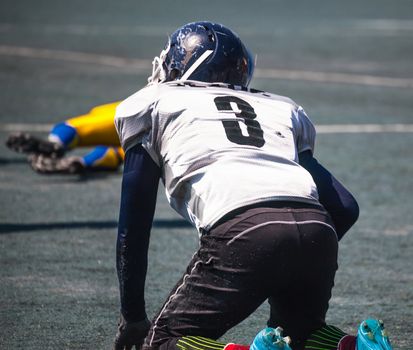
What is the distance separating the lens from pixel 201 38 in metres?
3.89

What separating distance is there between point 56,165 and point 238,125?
4465 mm

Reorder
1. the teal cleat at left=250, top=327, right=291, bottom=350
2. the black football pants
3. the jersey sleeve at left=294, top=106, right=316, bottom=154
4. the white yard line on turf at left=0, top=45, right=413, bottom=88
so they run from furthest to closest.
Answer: the white yard line on turf at left=0, top=45, right=413, bottom=88, the jersey sleeve at left=294, top=106, right=316, bottom=154, the black football pants, the teal cleat at left=250, top=327, right=291, bottom=350

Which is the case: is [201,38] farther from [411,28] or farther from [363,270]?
[411,28]

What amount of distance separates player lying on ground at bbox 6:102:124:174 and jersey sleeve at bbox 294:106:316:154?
3.98 meters

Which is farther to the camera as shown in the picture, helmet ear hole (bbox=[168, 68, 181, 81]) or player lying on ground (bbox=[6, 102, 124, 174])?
player lying on ground (bbox=[6, 102, 124, 174])

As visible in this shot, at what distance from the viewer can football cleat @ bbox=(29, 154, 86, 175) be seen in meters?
7.88

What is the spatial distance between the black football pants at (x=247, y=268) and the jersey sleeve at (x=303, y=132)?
39cm

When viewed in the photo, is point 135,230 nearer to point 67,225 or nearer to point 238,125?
point 238,125

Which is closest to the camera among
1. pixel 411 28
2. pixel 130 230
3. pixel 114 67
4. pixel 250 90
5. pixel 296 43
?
pixel 130 230

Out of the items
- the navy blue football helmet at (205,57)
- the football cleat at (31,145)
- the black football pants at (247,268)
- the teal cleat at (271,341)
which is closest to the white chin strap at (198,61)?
the navy blue football helmet at (205,57)

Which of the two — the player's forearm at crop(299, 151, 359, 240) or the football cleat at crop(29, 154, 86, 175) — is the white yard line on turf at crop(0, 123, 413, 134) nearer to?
the football cleat at crop(29, 154, 86, 175)

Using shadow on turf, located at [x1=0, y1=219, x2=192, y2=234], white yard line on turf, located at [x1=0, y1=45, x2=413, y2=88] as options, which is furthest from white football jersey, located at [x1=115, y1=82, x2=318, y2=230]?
white yard line on turf, located at [x1=0, y1=45, x2=413, y2=88]

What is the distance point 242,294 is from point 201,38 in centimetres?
100

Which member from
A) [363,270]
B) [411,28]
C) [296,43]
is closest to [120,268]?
[363,270]
